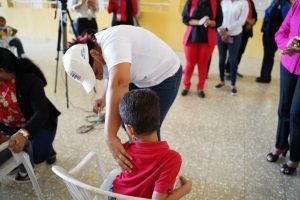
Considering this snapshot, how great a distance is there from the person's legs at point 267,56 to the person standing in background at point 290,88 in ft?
6.40

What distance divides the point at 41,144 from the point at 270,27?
10.2 feet

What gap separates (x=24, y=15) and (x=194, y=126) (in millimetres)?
5297

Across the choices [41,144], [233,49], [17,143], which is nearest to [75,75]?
[17,143]

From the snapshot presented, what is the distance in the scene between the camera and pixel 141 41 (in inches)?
48.8

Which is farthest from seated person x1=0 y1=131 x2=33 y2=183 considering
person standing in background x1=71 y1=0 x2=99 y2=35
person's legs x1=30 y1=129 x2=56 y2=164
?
person standing in background x1=71 y1=0 x2=99 y2=35

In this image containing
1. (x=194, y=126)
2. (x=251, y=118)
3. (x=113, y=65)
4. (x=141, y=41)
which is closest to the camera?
(x=113, y=65)

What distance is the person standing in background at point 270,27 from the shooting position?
3.29 meters

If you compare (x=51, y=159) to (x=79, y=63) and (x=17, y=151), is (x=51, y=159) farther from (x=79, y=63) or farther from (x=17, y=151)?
(x=79, y=63)

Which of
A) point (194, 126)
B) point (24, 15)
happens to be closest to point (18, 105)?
point (194, 126)

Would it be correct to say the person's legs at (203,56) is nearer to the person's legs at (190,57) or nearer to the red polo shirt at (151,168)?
the person's legs at (190,57)

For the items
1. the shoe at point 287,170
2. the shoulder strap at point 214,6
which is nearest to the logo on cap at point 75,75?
the shoe at point 287,170

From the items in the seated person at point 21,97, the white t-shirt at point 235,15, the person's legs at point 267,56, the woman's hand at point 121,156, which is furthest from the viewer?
the person's legs at point 267,56

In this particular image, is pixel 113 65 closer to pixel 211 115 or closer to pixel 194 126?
pixel 194 126

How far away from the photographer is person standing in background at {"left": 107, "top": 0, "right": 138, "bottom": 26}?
13.1 feet
